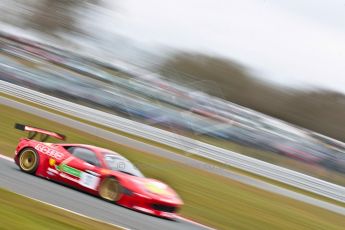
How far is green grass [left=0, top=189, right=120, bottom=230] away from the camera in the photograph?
588cm

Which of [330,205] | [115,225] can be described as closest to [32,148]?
[115,225]

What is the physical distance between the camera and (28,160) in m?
10.1

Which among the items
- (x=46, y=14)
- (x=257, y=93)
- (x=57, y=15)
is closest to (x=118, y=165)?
(x=257, y=93)

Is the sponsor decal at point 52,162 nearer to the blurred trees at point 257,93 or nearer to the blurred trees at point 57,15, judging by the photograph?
the blurred trees at point 257,93

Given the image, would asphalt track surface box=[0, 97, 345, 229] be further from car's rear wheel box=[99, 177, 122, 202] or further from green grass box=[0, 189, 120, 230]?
green grass box=[0, 189, 120, 230]

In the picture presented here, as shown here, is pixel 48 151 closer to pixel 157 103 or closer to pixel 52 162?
pixel 52 162

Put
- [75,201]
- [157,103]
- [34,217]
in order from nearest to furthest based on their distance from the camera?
[34,217] → [75,201] → [157,103]

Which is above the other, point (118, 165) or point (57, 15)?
point (57, 15)

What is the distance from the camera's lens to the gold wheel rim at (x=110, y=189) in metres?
9.25

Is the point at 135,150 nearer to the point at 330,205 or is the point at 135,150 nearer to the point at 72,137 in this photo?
the point at 72,137

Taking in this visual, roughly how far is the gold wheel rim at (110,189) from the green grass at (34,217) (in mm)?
1875

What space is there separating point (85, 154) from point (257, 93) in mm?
26395

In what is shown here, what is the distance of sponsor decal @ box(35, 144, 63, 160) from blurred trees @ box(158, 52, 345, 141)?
22.8 metres

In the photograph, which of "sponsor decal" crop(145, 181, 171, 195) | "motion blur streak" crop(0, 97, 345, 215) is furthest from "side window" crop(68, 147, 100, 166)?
"motion blur streak" crop(0, 97, 345, 215)
